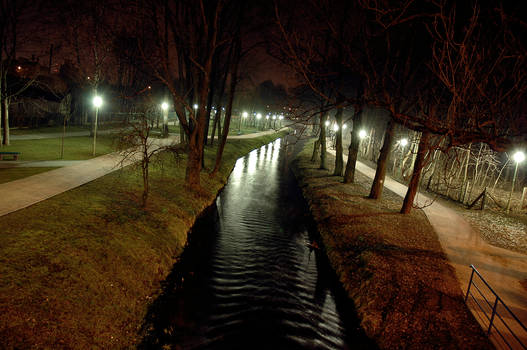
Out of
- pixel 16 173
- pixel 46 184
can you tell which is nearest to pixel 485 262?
pixel 46 184

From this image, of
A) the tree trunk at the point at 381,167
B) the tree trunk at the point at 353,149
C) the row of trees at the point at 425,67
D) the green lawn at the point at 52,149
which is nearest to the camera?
the row of trees at the point at 425,67

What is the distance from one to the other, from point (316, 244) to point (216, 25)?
1011cm

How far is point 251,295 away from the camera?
8125 millimetres

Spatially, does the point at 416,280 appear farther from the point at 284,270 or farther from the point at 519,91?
the point at 519,91

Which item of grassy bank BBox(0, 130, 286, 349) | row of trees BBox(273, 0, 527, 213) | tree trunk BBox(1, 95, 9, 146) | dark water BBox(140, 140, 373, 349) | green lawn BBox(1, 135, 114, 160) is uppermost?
row of trees BBox(273, 0, 527, 213)

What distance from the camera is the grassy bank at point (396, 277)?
6.45 metres

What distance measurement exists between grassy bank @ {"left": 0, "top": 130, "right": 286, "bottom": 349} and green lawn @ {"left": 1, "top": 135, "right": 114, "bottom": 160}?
6.91 metres

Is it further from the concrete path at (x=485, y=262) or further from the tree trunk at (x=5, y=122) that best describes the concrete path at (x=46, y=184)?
the concrete path at (x=485, y=262)

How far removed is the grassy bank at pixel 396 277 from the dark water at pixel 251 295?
59cm

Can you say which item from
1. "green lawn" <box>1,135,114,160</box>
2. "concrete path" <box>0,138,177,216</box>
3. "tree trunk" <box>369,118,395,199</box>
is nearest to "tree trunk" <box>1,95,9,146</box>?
"green lawn" <box>1,135,114,160</box>

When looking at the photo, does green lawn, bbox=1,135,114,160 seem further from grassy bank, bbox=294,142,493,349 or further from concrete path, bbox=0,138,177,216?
grassy bank, bbox=294,142,493,349

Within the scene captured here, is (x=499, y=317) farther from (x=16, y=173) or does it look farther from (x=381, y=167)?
(x=16, y=173)

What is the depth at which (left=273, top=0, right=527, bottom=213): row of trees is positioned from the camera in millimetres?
4633

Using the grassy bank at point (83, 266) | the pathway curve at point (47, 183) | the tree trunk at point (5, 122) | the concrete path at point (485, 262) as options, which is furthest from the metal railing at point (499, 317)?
the tree trunk at point (5, 122)
